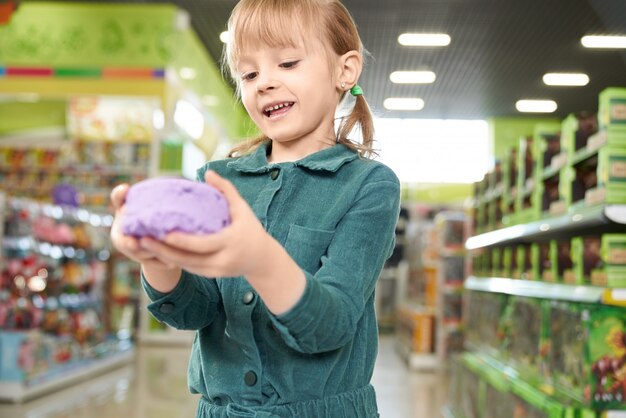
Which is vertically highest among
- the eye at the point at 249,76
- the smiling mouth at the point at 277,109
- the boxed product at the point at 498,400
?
the eye at the point at 249,76

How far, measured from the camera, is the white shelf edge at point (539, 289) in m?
2.06

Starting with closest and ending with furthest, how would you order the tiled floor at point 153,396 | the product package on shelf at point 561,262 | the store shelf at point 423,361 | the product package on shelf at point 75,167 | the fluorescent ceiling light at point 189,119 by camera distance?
the product package on shelf at point 561,262, the tiled floor at point 153,396, the store shelf at point 423,361, the product package on shelf at point 75,167, the fluorescent ceiling light at point 189,119

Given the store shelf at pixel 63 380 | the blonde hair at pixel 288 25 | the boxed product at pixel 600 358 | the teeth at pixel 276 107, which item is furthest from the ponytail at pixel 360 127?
the store shelf at pixel 63 380

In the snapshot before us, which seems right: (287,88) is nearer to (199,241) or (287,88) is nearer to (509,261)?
(199,241)

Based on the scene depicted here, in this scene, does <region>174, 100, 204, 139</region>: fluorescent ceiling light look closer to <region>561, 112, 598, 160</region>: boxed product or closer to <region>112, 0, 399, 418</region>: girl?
<region>561, 112, 598, 160</region>: boxed product

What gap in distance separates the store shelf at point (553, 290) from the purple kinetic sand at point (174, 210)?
1.60 m

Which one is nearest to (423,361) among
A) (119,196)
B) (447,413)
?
(447,413)

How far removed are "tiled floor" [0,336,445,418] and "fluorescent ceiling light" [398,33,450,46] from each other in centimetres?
259

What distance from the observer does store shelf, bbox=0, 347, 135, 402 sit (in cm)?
383

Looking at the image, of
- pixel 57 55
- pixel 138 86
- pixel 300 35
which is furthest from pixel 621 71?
pixel 57 55

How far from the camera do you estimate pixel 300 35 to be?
84 cm

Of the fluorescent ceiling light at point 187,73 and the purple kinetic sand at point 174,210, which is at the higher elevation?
the fluorescent ceiling light at point 187,73

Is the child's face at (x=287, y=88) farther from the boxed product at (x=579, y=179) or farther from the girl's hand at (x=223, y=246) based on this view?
the boxed product at (x=579, y=179)

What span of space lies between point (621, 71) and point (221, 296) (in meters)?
1.73
